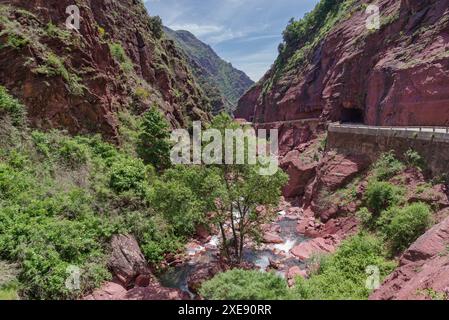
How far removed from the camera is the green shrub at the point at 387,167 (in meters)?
19.6

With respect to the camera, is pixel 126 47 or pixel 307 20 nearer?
pixel 126 47

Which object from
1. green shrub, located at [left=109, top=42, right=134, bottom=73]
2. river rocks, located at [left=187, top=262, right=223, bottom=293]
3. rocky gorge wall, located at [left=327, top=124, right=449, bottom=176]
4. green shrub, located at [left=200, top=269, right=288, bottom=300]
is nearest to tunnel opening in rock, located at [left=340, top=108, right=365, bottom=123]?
rocky gorge wall, located at [left=327, top=124, right=449, bottom=176]

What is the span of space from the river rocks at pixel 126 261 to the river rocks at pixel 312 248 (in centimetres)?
891

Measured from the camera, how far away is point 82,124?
2217cm

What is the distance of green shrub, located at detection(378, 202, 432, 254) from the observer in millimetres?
14062

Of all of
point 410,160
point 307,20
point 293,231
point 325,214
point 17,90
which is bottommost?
point 293,231

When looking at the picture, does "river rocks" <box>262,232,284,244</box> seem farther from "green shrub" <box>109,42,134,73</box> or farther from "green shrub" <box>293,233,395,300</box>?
"green shrub" <box>109,42,134,73</box>

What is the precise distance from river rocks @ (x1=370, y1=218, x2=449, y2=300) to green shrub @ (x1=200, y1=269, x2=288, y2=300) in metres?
3.75

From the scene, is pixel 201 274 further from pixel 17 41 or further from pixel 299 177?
pixel 17 41

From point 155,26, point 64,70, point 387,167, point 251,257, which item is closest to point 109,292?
point 251,257

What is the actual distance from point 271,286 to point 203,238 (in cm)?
1347

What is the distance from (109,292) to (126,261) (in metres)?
2.09
